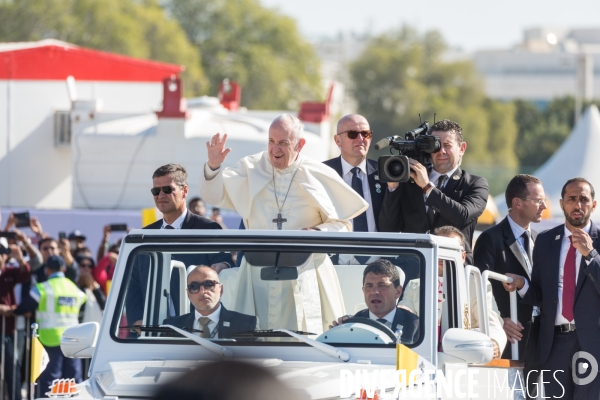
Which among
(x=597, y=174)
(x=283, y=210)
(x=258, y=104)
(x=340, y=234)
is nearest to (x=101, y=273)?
(x=283, y=210)

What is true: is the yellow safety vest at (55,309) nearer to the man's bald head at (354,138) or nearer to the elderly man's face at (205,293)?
the man's bald head at (354,138)

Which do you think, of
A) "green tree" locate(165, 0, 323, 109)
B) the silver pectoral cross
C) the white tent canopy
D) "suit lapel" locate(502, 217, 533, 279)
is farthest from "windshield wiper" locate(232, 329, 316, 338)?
"green tree" locate(165, 0, 323, 109)

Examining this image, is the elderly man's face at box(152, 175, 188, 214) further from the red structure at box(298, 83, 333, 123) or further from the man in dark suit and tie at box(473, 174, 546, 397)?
the red structure at box(298, 83, 333, 123)

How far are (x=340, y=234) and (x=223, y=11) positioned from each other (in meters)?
80.7

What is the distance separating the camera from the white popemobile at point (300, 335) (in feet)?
17.3

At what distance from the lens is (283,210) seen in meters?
7.21

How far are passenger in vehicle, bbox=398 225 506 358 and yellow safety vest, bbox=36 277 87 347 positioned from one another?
572 cm

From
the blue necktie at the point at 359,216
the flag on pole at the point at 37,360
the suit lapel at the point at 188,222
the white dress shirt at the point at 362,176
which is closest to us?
the suit lapel at the point at 188,222

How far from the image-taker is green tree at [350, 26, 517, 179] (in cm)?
9438

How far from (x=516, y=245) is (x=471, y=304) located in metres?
1.44

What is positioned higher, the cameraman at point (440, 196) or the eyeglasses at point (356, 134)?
the eyeglasses at point (356, 134)

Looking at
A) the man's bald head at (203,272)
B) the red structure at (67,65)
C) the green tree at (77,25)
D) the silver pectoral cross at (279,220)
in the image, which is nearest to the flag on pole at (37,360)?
the silver pectoral cross at (279,220)

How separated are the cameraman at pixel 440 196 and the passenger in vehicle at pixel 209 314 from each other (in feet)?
5.99

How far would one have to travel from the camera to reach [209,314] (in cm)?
576
